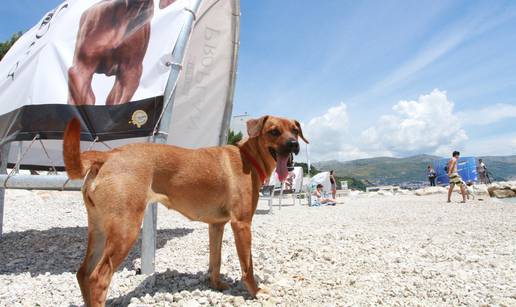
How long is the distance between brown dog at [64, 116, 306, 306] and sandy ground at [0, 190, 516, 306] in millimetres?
597

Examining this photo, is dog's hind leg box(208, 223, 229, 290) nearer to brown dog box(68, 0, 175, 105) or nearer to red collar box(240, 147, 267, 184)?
red collar box(240, 147, 267, 184)

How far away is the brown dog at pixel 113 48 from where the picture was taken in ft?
14.9

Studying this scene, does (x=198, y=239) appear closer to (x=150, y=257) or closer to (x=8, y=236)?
(x=150, y=257)

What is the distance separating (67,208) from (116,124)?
9.72 m

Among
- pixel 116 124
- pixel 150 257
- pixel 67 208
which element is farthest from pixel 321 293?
pixel 67 208

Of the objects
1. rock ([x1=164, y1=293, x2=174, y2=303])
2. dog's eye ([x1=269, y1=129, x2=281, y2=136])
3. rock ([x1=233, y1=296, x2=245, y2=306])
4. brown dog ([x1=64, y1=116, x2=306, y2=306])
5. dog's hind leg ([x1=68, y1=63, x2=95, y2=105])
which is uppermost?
dog's hind leg ([x1=68, y1=63, x2=95, y2=105])

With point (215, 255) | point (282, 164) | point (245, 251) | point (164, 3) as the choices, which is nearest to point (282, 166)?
point (282, 164)

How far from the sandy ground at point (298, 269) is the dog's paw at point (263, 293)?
0.05 meters

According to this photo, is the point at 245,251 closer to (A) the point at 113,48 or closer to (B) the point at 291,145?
(B) the point at 291,145

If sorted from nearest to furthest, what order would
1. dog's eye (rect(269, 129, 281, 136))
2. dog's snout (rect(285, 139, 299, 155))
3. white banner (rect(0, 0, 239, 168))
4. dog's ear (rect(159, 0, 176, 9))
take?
dog's snout (rect(285, 139, 299, 155)) < dog's eye (rect(269, 129, 281, 136)) < white banner (rect(0, 0, 239, 168)) < dog's ear (rect(159, 0, 176, 9))

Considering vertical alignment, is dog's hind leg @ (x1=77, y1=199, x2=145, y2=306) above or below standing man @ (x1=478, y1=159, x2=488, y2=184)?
below

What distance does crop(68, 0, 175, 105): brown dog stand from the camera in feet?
14.9

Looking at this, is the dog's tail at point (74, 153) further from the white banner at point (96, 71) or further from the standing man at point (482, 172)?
the standing man at point (482, 172)

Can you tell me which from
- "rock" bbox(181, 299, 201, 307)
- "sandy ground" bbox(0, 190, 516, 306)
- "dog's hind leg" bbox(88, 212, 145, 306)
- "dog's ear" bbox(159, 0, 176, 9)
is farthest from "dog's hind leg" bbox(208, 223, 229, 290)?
"dog's ear" bbox(159, 0, 176, 9)
